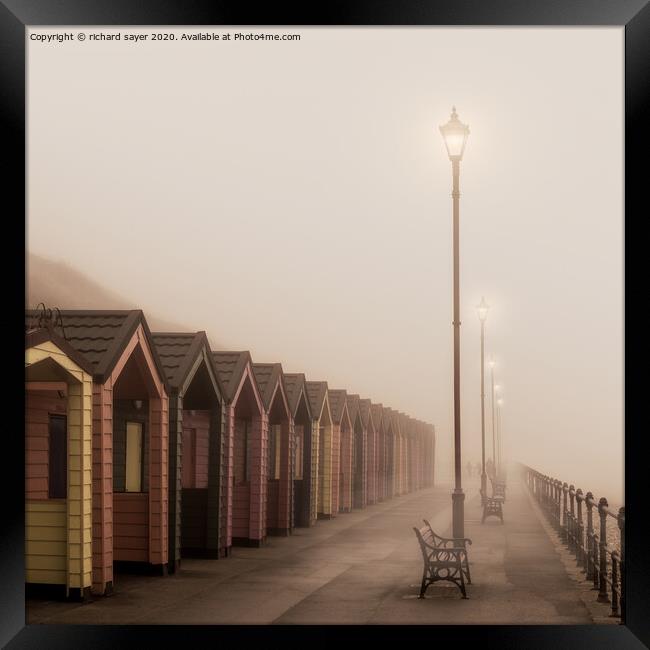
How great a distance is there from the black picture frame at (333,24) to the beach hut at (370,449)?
24.8 m

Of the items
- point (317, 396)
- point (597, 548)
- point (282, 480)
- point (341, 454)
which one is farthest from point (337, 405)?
point (597, 548)

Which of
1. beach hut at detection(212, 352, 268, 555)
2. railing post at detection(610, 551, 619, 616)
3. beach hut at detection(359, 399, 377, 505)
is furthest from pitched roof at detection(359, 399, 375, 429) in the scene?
railing post at detection(610, 551, 619, 616)

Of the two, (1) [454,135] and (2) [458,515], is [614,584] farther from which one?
(1) [454,135]

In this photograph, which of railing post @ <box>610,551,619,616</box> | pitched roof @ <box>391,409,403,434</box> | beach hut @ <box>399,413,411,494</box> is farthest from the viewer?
beach hut @ <box>399,413,411,494</box>

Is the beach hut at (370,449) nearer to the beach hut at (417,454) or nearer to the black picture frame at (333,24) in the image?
the beach hut at (417,454)

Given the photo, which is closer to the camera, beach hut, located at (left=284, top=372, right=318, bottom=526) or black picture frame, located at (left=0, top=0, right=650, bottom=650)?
black picture frame, located at (left=0, top=0, right=650, bottom=650)

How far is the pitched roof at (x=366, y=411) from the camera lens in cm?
3783

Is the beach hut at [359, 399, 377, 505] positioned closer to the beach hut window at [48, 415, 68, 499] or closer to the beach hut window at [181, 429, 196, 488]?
the beach hut window at [181, 429, 196, 488]

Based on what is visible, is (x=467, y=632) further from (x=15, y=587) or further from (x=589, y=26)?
(x=589, y=26)

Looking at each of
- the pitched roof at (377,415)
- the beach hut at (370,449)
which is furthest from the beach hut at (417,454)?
the beach hut at (370,449)

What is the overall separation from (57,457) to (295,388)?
9.75 metres

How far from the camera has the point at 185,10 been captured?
12648mm

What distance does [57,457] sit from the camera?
17922mm

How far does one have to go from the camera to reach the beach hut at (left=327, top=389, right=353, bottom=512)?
3284cm
